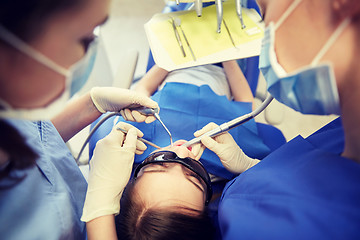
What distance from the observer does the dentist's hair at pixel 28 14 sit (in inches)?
12.4

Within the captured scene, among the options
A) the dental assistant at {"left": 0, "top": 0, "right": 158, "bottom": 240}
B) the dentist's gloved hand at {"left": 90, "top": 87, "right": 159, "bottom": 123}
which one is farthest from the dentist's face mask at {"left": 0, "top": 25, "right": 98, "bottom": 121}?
the dentist's gloved hand at {"left": 90, "top": 87, "right": 159, "bottom": 123}

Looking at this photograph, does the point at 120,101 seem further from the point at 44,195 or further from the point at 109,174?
the point at 44,195

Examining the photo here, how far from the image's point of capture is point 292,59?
0.53 metres

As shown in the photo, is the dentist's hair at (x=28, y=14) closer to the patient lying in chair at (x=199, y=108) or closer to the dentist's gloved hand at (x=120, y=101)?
the dentist's gloved hand at (x=120, y=101)

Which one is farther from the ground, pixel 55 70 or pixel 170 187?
pixel 55 70

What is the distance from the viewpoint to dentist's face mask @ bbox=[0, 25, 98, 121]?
34 cm

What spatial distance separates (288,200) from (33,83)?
578 mm

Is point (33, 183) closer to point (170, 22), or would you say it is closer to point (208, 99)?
point (208, 99)

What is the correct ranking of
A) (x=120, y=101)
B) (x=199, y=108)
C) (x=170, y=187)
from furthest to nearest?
(x=199, y=108) < (x=120, y=101) < (x=170, y=187)

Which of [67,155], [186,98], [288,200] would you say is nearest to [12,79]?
[67,155]

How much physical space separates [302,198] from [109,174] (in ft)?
1.88

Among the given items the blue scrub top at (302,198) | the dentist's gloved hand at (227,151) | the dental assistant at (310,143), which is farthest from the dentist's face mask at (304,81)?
the dentist's gloved hand at (227,151)

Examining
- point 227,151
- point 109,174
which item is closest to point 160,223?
point 109,174

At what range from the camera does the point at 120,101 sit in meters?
0.85
